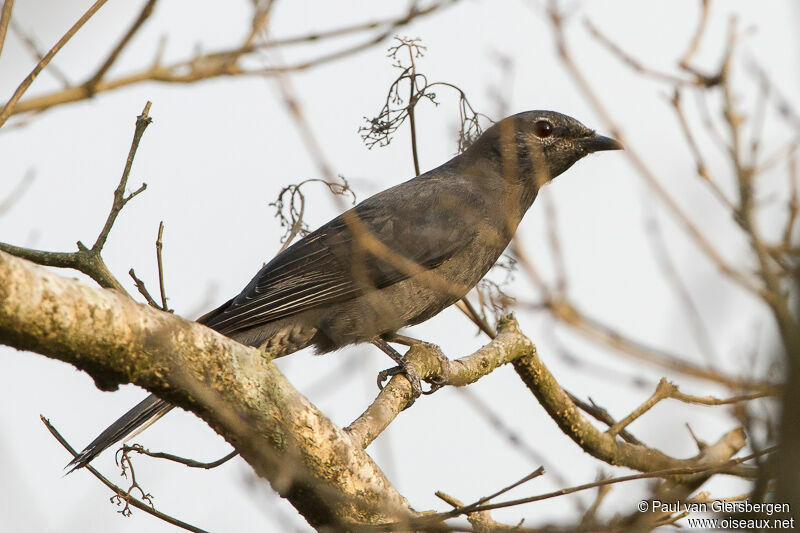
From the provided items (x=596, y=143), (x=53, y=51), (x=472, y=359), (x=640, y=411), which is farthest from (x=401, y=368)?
(x=53, y=51)

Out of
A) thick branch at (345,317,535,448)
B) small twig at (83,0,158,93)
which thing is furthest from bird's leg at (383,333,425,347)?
small twig at (83,0,158,93)

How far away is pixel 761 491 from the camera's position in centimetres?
170

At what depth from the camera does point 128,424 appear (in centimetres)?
474

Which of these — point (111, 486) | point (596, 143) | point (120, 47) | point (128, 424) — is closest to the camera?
point (120, 47)

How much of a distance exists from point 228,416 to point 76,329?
640 millimetres

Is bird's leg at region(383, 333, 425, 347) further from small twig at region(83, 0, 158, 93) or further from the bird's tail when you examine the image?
small twig at region(83, 0, 158, 93)

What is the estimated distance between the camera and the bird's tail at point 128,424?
4637 millimetres

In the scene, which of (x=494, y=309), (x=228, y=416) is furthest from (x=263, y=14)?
(x=494, y=309)

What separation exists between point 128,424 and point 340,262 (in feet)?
6.36

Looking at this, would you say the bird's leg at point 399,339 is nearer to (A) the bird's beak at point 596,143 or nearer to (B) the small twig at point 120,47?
(A) the bird's beak at point 596,143

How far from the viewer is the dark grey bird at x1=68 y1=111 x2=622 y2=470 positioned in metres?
5.70

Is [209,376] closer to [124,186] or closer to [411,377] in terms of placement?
[124,186]

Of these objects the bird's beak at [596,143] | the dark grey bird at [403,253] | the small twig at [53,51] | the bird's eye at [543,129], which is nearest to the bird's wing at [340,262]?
A: the dark grey bird at [403,253]

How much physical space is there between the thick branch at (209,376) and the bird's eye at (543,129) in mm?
3965
